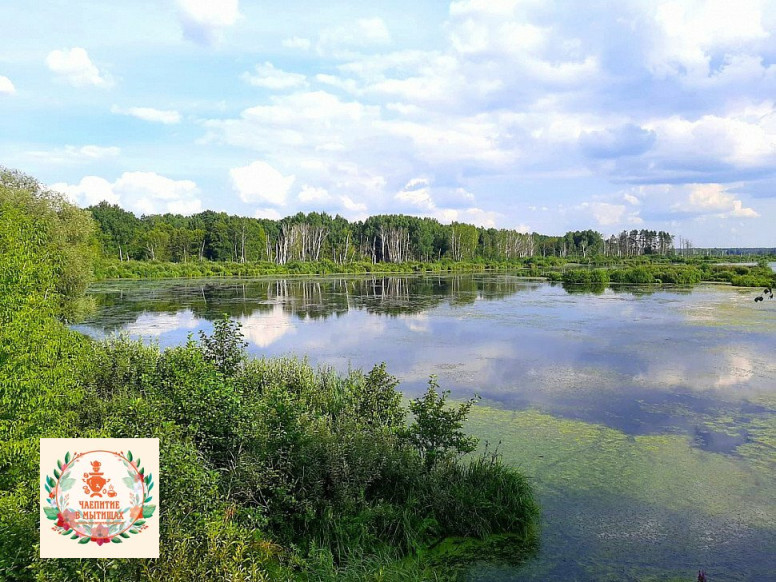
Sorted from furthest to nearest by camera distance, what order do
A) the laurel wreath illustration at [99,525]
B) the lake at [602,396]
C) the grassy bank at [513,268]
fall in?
the grassy bank at [513,268], the lake at [602,396], the laurel wreath illustration at [99,525]

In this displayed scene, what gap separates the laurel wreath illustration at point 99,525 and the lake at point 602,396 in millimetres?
3781

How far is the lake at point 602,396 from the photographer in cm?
620

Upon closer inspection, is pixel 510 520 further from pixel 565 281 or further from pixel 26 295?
pixel 565 281

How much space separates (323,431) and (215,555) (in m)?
2.89

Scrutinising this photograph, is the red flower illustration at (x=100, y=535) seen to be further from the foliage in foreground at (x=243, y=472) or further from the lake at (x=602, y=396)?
the lake at (x=602, y=396)

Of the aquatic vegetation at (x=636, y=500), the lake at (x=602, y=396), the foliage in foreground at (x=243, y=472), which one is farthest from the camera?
the lake at (x=602, y=396)

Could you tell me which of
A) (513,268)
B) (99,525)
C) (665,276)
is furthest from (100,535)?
(513,268)

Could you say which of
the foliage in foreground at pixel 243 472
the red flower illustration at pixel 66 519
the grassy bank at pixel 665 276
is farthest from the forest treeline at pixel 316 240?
the red flower illustration at pixel 66 519

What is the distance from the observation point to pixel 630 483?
25.3 ft

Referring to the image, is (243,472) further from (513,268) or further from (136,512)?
(513,268)

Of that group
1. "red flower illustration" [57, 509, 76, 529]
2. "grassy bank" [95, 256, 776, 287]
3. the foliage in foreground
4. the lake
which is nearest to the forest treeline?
"grassy bank" [95, 256, 776, 287]

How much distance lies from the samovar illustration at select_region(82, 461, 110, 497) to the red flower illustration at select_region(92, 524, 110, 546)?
0.25 metres

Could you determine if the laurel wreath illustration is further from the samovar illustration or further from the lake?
the lake

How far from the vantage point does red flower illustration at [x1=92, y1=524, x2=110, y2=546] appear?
3297 millimetres
